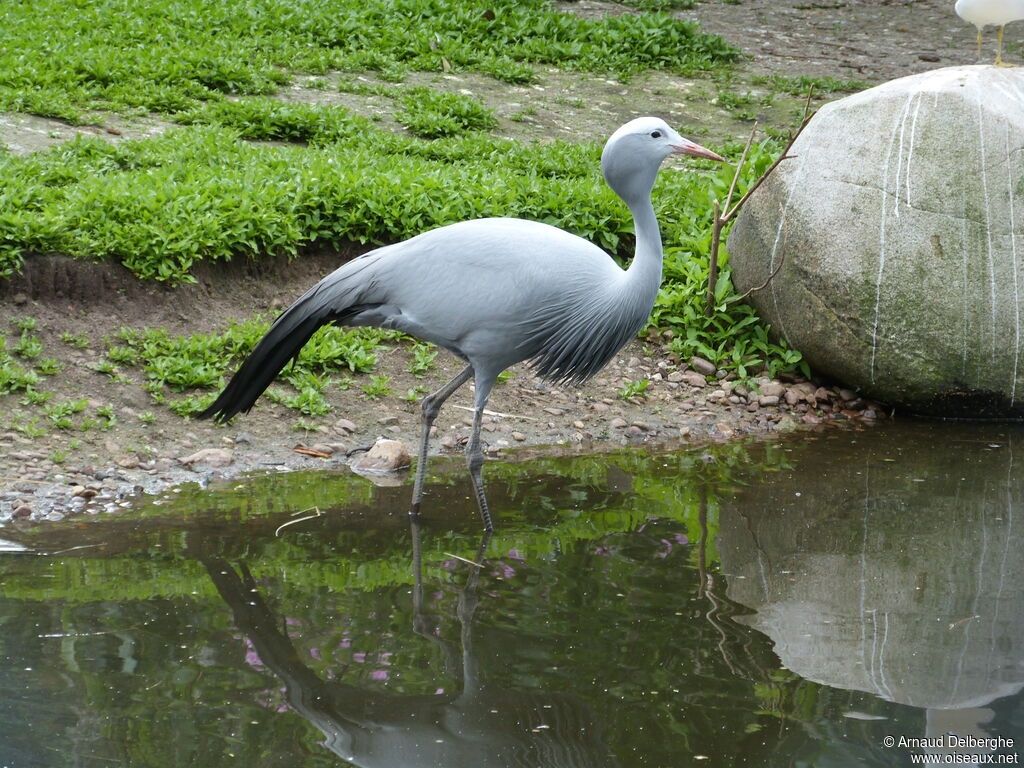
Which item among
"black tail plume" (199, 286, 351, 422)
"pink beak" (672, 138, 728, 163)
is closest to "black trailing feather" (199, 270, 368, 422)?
"black tail plume" (199, 286, 351, 422)

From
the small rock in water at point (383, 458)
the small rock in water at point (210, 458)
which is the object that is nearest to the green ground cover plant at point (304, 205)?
the small rock in water at point (210, 458)

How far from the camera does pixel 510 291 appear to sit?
15.8 ft

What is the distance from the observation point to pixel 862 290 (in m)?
6.18

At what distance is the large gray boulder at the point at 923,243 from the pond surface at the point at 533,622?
0.72 meters

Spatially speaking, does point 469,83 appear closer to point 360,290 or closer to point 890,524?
point 360,290

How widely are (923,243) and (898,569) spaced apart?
2.28m

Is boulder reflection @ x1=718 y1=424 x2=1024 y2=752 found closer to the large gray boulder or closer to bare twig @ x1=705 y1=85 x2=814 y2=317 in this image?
the large gray boulder

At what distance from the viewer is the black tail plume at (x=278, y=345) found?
505 centimetres

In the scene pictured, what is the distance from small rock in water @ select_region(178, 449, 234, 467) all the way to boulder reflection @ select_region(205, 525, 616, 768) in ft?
5.69

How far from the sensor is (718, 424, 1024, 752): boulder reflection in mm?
3607

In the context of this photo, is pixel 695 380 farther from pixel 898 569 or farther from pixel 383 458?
pixel 898 569

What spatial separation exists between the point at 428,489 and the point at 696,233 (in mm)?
2907

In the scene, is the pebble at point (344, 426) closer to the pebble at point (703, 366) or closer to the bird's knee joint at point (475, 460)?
the bird's knee joint at point (475, 460)

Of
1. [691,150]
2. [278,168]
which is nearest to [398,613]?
[691,150]
